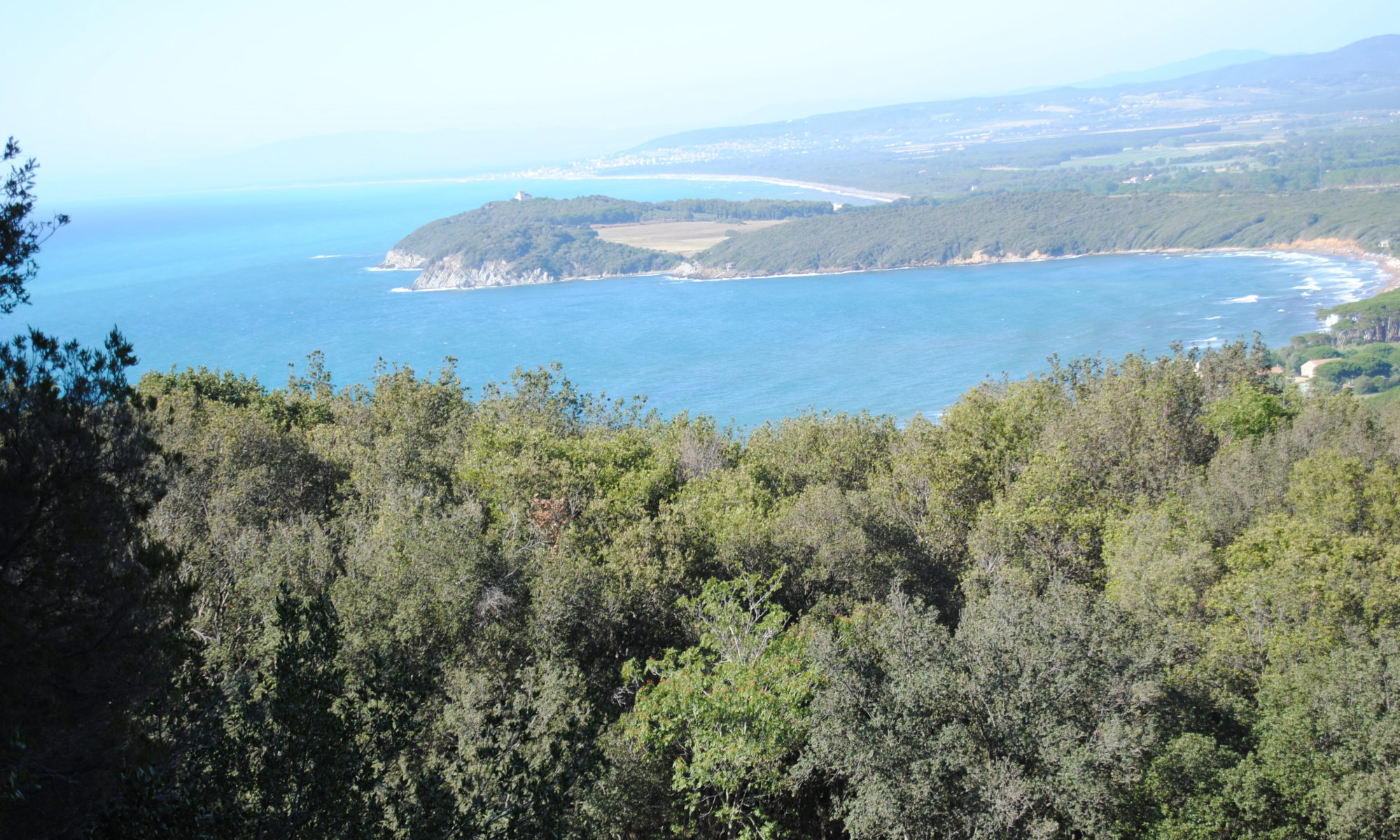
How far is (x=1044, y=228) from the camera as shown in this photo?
171 metres

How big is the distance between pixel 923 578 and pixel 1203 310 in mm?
107279

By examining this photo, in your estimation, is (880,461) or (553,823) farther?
(880,461)

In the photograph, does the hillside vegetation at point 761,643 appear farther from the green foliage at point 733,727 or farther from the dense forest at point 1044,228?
the dense forest at point 1044,228

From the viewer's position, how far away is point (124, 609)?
7027mm

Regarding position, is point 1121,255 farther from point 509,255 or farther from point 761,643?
point 761,643

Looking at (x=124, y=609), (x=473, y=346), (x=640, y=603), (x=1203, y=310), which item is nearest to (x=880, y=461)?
(x=640, y=603)

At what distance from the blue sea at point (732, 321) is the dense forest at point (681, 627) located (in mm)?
57489

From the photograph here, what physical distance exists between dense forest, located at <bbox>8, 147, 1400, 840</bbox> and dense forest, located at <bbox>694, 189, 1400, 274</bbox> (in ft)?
484

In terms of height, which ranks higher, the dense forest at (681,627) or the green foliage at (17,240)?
the green foliage at (17,240)

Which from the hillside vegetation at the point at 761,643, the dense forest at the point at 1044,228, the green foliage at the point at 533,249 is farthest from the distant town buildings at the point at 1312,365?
the green foliage at the point at 533,249

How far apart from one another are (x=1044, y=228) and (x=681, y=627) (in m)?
173

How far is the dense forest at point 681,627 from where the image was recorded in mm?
6918

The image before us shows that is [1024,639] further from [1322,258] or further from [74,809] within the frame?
[1322,258]

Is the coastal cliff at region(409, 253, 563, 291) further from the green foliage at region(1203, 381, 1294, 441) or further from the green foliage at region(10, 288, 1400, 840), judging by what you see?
the green foliage at region(1203, 381, 1294, 441)
